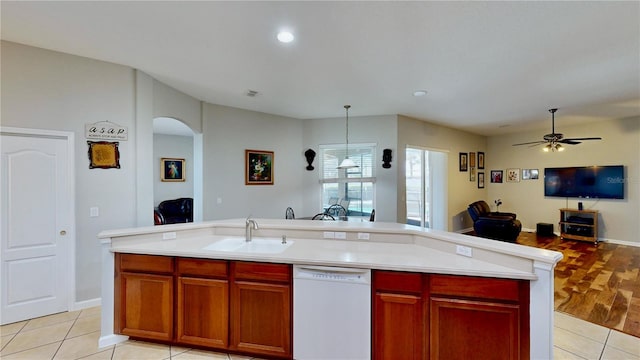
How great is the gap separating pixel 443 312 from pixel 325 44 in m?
2.43

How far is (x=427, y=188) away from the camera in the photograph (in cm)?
711

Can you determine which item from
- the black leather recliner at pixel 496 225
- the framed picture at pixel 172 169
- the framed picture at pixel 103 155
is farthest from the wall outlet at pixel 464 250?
the framed picture at pixel 172 169

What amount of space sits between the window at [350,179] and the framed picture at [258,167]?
1.09m

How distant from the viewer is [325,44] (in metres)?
2.65

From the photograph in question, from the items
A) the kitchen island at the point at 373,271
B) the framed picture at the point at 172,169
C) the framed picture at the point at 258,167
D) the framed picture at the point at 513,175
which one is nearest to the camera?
the kitchen island at the point at 373,271

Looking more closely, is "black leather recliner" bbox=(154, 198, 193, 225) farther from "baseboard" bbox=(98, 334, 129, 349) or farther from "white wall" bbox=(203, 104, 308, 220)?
"baseboard" bbox=(98, 334, 129, 349)

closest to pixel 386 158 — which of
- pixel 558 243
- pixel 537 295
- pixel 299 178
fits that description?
pixel 299 178

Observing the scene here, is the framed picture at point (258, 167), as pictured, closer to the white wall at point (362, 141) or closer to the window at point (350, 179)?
the white wall at point (362, 141)

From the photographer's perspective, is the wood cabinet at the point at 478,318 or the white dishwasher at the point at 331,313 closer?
the wood cabinet at the point at 478,318

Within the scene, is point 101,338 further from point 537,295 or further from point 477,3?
point 477,3

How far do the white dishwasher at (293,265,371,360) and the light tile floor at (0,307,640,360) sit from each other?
66 cm

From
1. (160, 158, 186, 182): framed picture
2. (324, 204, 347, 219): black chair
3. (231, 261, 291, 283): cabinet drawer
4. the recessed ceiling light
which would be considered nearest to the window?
(324, 204, 347, 219): black chair

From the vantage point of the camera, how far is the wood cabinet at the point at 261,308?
212cm

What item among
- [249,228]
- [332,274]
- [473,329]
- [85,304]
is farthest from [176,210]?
[473,329]
